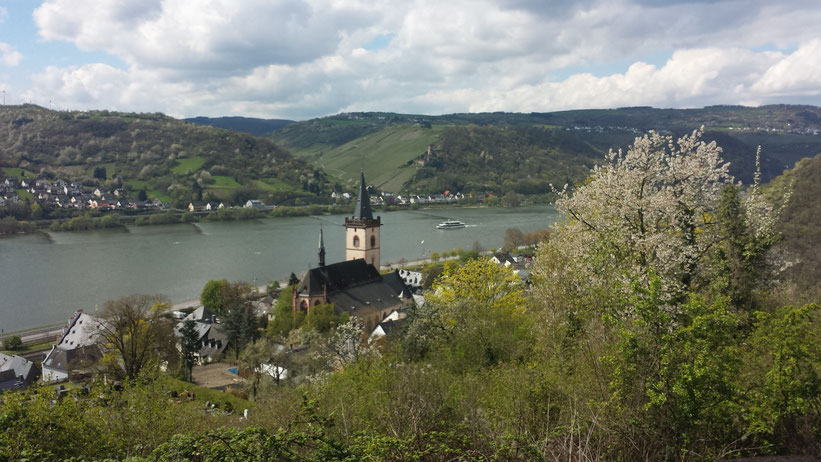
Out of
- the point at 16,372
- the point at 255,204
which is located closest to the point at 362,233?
the point at 16,372

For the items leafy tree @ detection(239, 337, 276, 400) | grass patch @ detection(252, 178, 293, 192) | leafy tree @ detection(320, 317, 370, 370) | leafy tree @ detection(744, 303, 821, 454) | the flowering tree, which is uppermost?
the flowering tree

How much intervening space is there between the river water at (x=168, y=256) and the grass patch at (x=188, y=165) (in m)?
34.1

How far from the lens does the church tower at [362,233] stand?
1451 inches

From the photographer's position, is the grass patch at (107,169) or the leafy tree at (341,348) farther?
the grass patch at (107,169)

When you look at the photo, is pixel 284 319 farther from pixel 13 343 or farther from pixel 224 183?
pixel 224 183

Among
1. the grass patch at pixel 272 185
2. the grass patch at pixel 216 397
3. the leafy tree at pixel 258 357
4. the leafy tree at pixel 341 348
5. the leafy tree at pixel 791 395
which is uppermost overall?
the leafy tree at pixel 791 395

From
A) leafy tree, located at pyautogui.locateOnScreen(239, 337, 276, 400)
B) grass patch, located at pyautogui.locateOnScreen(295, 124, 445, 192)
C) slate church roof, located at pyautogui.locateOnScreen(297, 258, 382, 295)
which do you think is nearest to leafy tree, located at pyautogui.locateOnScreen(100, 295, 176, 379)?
leafy tree, located at pyautogui.locateOnScreen(239, 337, 276, 400)

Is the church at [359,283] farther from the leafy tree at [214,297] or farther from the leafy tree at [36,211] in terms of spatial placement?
the leafy tree at [36,211]

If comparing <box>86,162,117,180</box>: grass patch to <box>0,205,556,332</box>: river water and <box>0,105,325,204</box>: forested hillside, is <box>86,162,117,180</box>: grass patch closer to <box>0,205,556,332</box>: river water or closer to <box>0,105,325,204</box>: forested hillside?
<box>0,105,325,204</box>: forested hillside

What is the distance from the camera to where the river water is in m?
37.4

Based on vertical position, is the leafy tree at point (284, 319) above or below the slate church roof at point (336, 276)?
below

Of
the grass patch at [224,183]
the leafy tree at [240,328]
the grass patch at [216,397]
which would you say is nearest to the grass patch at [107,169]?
the grass patch at [224,183]

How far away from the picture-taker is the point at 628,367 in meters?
4.86

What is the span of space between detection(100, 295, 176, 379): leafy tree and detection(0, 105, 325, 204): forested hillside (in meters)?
74.7
